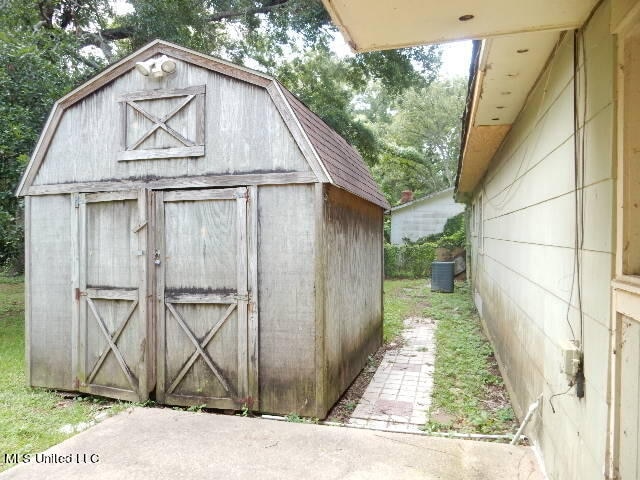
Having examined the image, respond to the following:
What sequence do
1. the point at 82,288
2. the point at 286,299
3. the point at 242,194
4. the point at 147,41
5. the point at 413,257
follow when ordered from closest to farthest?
the point at 286,299 < the point at 242,194 < the point at 82,288 < the point at 147,41 < the point at 413,257

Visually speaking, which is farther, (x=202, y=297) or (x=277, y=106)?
(x=202, y=297)

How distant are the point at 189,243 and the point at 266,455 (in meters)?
2.15

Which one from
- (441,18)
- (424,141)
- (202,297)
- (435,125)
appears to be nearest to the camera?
(441,18)

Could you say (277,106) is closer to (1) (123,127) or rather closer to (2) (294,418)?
(1) (123,127)

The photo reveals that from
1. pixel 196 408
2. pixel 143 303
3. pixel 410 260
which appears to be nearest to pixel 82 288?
pixel 143 303

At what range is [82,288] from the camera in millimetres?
4574

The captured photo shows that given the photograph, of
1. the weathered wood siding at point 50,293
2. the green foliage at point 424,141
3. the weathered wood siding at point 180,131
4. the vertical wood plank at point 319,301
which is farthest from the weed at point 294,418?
the green foliage at point 424,141

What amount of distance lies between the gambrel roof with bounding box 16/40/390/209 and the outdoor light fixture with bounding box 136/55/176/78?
11 cm

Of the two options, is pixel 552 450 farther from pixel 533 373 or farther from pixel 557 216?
pixel 557 216

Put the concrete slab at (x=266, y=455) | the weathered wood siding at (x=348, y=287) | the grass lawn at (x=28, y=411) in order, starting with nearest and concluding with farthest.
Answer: the concrete slab at (x=266, y=455) → the grass lawn at (x=28, y=411) → the weathered wood siding at (x=348, y=287)

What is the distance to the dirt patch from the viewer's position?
162 inches

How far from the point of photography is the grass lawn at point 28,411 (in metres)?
3.49

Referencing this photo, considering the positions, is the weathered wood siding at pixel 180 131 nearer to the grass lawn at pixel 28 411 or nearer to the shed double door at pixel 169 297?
the shed double door at pixel 169 297

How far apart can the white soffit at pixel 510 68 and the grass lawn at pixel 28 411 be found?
4.39m
